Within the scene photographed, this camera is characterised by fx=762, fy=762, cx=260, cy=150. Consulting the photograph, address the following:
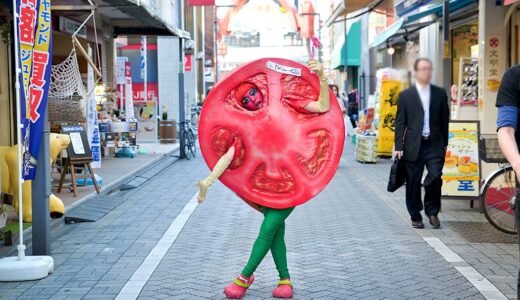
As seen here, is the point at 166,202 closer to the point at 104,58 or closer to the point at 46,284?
the point at 46,284

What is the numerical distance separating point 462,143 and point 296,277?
439 centimetres

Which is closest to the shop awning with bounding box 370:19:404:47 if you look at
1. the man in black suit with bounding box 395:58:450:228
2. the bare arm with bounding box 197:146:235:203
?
the man in black suit with bounding box 395:58:450:228

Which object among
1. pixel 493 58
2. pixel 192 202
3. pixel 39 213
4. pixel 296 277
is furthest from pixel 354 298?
pixel 493 58

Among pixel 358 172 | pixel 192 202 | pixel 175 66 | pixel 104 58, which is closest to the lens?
pixel 192 202

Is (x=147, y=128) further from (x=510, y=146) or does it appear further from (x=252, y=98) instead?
(x=510, y=146)

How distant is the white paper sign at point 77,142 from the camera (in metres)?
12.5

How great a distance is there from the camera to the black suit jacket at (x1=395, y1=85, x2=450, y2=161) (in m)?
8.45

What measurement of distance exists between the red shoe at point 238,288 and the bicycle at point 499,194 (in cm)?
372

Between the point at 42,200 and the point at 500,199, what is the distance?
4945 mm

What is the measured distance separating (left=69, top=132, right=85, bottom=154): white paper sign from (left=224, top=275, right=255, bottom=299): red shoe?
7.12 meters

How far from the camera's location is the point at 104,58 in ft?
72.6

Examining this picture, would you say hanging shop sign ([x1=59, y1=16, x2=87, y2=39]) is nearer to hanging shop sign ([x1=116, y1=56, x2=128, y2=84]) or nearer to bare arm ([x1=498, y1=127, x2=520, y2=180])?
hanging shop sign ([x1=116, y1=56, x2=128, y2=84])

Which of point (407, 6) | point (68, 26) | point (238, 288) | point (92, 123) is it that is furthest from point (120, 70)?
point (238, 288)

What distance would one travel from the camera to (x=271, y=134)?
576 cm
